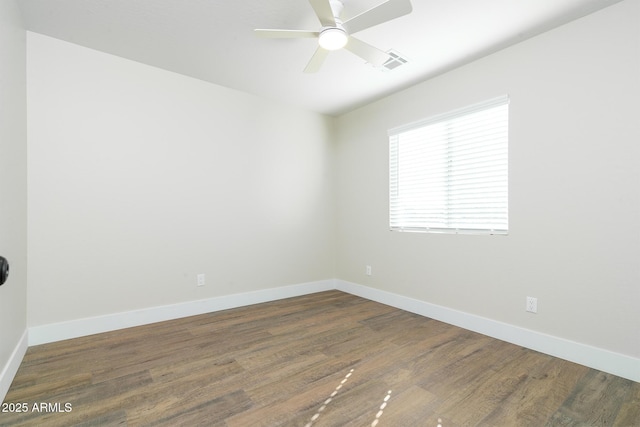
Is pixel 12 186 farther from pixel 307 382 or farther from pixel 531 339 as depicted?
pixel 531 339

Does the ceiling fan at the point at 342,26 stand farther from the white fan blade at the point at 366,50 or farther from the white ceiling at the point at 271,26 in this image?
the white ceiling at the point at 271,26

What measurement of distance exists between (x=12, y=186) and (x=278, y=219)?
8.04ft

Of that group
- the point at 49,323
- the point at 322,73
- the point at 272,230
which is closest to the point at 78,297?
the point at 49,323

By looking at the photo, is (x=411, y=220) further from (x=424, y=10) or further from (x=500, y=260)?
(x=424, y=10)

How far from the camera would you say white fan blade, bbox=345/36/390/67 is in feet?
6.97

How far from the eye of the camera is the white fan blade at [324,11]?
1761 mm

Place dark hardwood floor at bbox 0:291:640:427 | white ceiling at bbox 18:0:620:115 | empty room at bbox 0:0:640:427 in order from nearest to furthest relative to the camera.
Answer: dark hardwood floor at bbox 0:291:640:427
empty room at bbox 0:0:640:427
white ceiling at bbox 18:0:620:115

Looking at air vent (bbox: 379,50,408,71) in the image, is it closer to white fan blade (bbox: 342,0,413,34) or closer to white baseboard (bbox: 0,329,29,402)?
white fan blade (bbox: 342,0,413,34)

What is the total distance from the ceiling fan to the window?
3.69 feet

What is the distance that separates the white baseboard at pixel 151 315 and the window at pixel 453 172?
1.68 meters

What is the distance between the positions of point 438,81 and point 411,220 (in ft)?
4.86

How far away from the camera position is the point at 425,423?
1528mm

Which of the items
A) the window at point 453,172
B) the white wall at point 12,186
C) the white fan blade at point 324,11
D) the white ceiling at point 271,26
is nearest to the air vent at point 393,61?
the white ceiling at point 271,26

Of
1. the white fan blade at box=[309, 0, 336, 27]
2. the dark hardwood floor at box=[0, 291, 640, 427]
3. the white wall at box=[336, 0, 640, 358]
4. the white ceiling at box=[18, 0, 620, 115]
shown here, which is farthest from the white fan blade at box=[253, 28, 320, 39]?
the dark hardwood floor at box=[0, 291, 640, 427]
